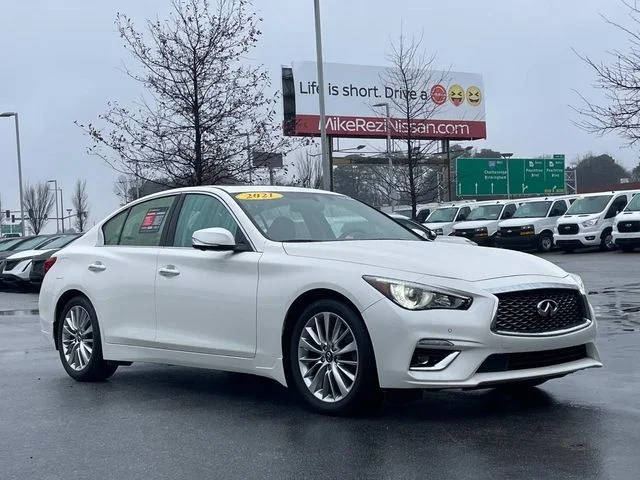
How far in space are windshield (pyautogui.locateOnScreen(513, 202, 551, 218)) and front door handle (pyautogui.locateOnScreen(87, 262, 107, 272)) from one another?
2672 cm

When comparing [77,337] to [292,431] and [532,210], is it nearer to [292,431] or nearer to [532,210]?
[292,431]

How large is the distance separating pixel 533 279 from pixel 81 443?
2961 mm

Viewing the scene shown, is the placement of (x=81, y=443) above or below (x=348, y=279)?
below

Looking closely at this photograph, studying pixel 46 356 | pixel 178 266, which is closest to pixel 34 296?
pixel 46 356

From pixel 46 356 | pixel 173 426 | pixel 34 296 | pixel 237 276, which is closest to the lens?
pixel 173 426

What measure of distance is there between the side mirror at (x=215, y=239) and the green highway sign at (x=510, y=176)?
139 feet

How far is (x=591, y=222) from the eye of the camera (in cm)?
2984

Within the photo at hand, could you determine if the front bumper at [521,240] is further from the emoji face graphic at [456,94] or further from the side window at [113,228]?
the side window at [113,228]

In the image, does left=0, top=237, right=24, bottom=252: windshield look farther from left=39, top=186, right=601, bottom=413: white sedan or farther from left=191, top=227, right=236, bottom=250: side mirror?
left=191, top=227, right=236, bottom=250: side mirror

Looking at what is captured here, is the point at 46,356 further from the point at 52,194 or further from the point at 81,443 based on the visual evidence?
the point at 52,194

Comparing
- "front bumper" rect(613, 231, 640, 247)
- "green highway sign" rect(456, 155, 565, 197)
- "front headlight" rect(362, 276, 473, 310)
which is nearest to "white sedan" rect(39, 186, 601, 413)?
"front headlight" rect(362, 276, 473, 310)

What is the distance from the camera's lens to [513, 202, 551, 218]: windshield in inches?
1303

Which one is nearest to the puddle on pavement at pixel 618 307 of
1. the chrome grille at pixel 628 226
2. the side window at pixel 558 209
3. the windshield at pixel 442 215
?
the chrome grille at pixel 628 226

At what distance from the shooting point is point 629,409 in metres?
6.12
